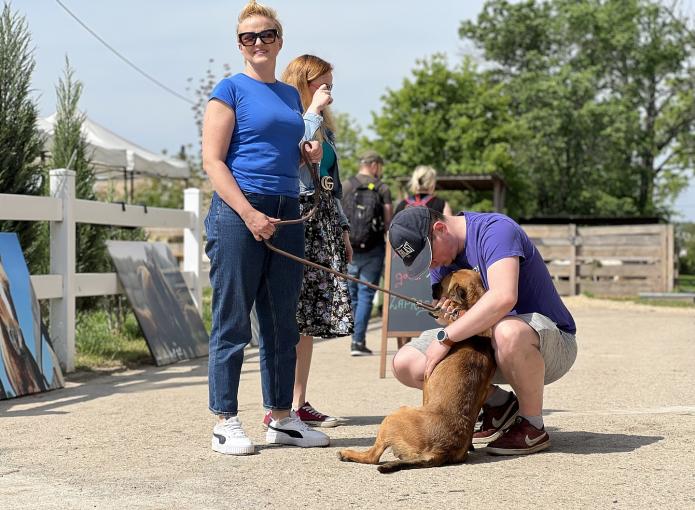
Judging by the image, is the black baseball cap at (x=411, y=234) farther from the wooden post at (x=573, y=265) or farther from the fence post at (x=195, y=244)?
the wooden post at (x=573, y=265)

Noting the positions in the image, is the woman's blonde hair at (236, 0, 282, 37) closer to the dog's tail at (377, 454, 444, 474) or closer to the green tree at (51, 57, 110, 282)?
the dog's tail at (377, 454, 444, 474)

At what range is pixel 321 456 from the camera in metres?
4.72

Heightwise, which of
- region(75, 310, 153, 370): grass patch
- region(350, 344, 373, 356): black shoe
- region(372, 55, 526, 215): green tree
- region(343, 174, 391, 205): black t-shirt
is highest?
region(372, 55, 526, 215): green tree

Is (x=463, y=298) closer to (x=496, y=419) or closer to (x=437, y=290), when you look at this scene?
(x=437, y=290)

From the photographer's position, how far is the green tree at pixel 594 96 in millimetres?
47688

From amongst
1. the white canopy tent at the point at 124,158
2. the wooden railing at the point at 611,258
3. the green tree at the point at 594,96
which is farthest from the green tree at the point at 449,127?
the white canopy tent at the point at 124,158

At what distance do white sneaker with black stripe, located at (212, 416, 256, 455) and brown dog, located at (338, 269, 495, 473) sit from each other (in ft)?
1.60

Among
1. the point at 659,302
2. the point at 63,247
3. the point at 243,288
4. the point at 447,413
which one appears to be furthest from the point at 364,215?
the point at 659,302

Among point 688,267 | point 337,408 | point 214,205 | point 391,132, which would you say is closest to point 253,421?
point 337,408

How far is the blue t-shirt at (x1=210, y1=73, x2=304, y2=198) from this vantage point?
471 cm

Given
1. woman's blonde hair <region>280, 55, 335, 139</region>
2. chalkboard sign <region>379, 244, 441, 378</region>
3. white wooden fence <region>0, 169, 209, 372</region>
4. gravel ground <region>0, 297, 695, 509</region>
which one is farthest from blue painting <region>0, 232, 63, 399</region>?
chalkboard sign <region>379, 244, 441, 378</region>

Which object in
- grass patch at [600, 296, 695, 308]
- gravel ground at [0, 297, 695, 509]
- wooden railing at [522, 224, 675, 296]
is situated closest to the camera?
gravel ground at [0, 297, 695, 509]

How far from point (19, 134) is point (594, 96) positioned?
4318 centimetres

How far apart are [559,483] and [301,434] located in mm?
1433
